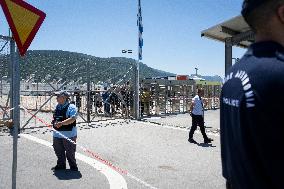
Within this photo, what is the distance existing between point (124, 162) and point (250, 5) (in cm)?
684

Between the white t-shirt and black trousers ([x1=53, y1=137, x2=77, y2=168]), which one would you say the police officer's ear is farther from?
the white t-shirt

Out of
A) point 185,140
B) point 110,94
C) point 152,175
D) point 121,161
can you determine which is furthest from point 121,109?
point 152,175

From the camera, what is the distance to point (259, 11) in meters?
1.56

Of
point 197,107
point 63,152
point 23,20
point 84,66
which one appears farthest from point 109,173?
point 84,66

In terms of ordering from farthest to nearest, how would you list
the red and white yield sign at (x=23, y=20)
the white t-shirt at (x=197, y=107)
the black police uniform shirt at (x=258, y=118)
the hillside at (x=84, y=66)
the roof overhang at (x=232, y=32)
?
1. the hillside at (x=84, y=66)
2. the white t-shirt at (x=197, y=107)
3. the roof overhang at (x=232, y=32)
4. the red and white yield sign at (x=23, y=20)
5. the black police uniform shirt at (x=258, y=118)

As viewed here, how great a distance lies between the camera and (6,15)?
13.8 ft

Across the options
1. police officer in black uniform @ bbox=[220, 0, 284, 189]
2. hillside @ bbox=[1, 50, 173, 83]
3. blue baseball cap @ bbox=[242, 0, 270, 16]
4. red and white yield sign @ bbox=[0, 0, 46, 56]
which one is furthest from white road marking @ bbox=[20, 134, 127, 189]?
hillside @ bbox=[1, 50, 173, 83]

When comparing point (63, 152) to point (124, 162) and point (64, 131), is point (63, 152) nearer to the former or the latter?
point (64, 131)

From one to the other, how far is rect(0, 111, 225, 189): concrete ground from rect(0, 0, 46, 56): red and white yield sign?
107 inches

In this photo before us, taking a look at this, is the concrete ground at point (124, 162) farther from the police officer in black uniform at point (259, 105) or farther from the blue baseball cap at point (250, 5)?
the blue baseball cap at point (250, 5)

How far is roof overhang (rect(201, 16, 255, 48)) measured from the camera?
7904mm

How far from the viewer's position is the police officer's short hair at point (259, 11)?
1.52 metres

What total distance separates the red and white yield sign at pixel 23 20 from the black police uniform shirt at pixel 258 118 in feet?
10.8

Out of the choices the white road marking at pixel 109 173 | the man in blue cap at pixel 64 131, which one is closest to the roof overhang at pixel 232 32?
the man in blue cap at pixel 64 131
